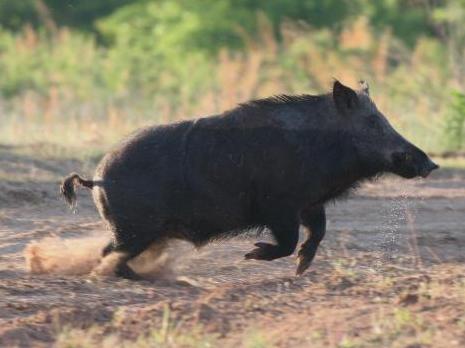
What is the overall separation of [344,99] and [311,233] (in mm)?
884

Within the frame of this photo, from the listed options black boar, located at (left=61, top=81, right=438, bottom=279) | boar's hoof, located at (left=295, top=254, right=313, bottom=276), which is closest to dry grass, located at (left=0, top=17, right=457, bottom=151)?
black boar, located at (left=61, top=81, right=438, bottom=279)

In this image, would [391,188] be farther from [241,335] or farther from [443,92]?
[241,335]

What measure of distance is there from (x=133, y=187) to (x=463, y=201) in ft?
15.3

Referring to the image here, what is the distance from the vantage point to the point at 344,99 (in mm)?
7906

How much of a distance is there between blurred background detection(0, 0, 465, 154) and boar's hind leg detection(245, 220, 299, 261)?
6.95 m

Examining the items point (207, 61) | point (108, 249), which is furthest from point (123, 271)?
point (207, 61)

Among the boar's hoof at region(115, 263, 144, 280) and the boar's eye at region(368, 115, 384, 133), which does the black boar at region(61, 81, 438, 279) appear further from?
the boar's eye at region(368, 115, 384, 133)

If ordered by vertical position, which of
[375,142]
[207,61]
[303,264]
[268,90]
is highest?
[207,61]

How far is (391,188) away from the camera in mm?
12125

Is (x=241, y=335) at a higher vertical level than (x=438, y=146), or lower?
lower

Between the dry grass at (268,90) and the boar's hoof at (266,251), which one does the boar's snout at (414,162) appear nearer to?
the boar's hoof at (266,251)

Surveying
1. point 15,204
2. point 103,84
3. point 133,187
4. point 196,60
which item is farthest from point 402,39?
point 133,187

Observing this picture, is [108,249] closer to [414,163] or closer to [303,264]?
[303,264]

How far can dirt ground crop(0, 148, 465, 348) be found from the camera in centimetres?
561
